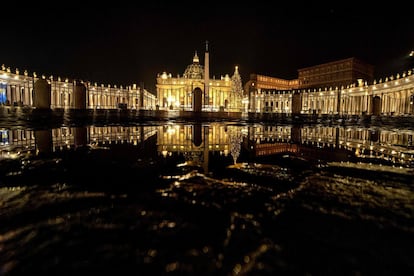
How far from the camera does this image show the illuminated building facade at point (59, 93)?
54281 millimetres

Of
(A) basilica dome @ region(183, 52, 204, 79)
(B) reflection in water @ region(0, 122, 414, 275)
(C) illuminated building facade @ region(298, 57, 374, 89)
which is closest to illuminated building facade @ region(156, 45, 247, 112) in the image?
(A) basilica dome @ region(183, 52, 204, 79)

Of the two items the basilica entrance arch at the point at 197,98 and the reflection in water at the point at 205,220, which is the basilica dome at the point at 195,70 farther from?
the reflection in water at the point at 205,220

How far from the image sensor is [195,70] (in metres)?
112

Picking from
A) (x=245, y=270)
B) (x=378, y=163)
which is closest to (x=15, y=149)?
(x=245, y=270)

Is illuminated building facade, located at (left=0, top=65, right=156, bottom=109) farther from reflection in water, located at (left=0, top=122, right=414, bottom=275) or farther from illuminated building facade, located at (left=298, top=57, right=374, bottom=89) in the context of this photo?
illuminated building facade, located at (left=298, top=57, right=374, bottom=89)

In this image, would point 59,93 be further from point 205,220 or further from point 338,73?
point 338,73

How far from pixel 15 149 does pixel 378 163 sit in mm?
9205

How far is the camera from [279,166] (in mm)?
5887

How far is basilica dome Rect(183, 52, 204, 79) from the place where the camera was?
110956 mm

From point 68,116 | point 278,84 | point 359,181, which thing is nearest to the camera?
point 359,181

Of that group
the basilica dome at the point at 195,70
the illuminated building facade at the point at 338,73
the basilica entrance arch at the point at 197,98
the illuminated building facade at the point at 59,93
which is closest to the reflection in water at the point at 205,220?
the illuminated building facade at the point at 59,93

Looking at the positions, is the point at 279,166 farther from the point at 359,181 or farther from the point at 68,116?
the point at 68,116

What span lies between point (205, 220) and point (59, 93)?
81.0 meters

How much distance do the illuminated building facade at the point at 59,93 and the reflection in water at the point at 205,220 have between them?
22.7 meters
